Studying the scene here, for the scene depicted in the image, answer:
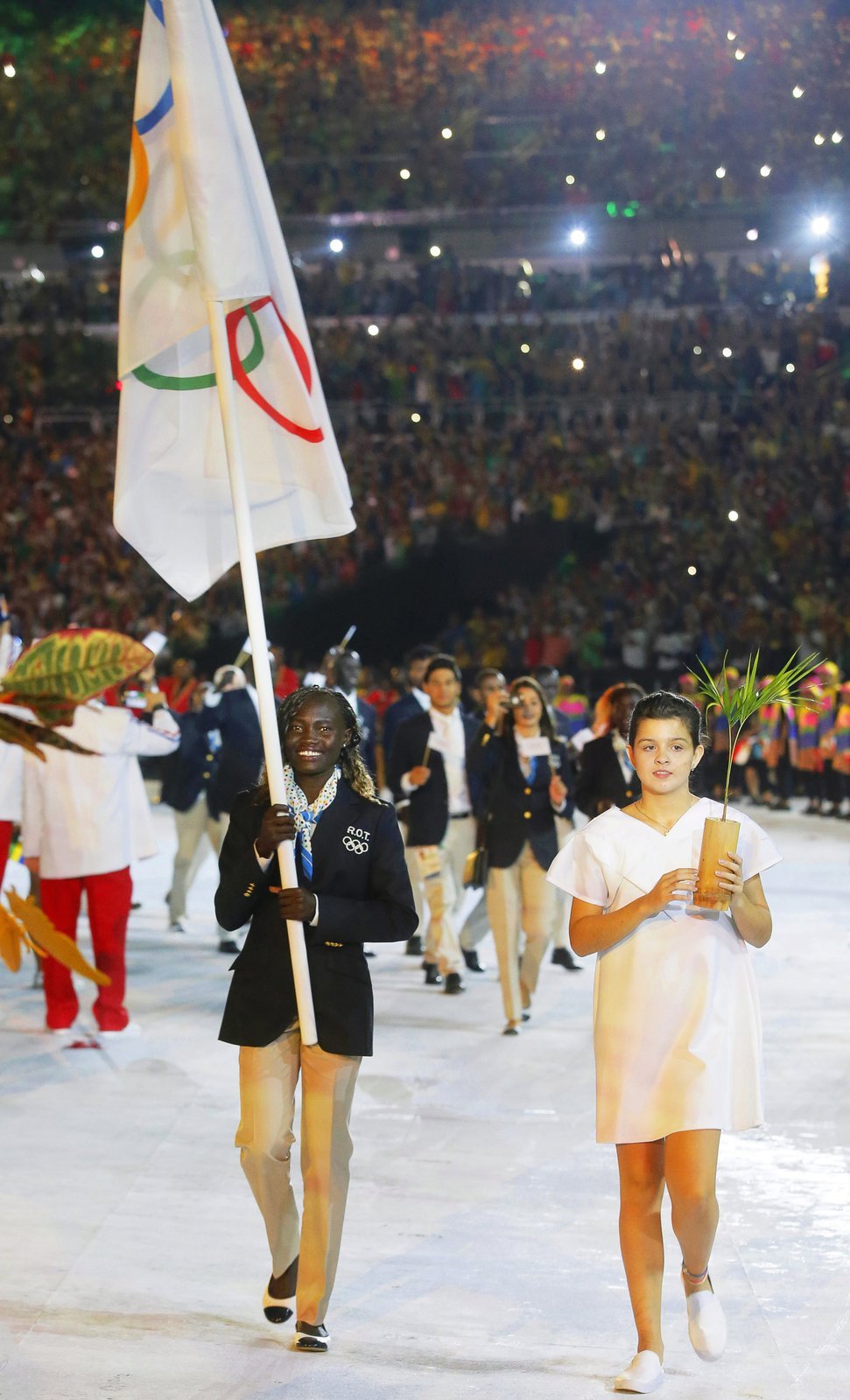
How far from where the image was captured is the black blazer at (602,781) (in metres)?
8.85

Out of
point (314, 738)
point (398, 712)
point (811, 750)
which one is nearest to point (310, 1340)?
point (314, 738)

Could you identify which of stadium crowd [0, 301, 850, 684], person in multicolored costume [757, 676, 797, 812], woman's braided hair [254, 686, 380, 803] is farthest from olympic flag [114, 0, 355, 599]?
stadium crowd [0, 301, 850, 684]

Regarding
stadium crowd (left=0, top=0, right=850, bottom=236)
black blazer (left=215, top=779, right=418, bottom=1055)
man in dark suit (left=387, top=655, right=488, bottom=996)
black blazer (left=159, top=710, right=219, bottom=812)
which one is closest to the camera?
black blazer (left=215, top=779, right=418, bottom=1055)

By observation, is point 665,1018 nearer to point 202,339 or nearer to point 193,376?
point 193,376

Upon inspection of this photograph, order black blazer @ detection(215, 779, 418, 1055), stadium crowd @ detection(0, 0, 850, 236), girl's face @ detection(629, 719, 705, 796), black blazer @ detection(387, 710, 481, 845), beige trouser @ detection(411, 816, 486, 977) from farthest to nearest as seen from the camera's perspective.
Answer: stadium crowd @ detection(0, 0, 850, 236)
black blazer @ detection(387, 710, 481, 845)
beige trouser @ detection(411, 816, 486, 977)
black blazer @ detection(215, 779, 418, 1055)
girl's face @ detection(629, 719, 705, 796)

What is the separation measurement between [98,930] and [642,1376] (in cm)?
448

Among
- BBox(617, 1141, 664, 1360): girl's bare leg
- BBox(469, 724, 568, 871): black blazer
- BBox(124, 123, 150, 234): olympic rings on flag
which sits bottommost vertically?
BBox(617, 1141, 664, 1360): girl's bare leg

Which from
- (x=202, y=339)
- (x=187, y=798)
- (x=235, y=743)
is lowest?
(x=187, y=798)

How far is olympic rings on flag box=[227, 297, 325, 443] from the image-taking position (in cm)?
489

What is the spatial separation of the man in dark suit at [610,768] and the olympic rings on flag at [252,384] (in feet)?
13.7

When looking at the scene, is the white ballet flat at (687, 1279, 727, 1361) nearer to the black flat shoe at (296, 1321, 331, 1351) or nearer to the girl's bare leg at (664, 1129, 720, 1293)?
the girl's bare leg at (664, 1129, 720, 1293)

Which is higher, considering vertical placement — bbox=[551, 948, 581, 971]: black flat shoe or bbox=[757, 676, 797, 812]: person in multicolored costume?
bbox=[757, 676, 797, 812]: person in multicolored costume

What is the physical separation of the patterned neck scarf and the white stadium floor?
3.84 ft

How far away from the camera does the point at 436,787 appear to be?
9.38m
